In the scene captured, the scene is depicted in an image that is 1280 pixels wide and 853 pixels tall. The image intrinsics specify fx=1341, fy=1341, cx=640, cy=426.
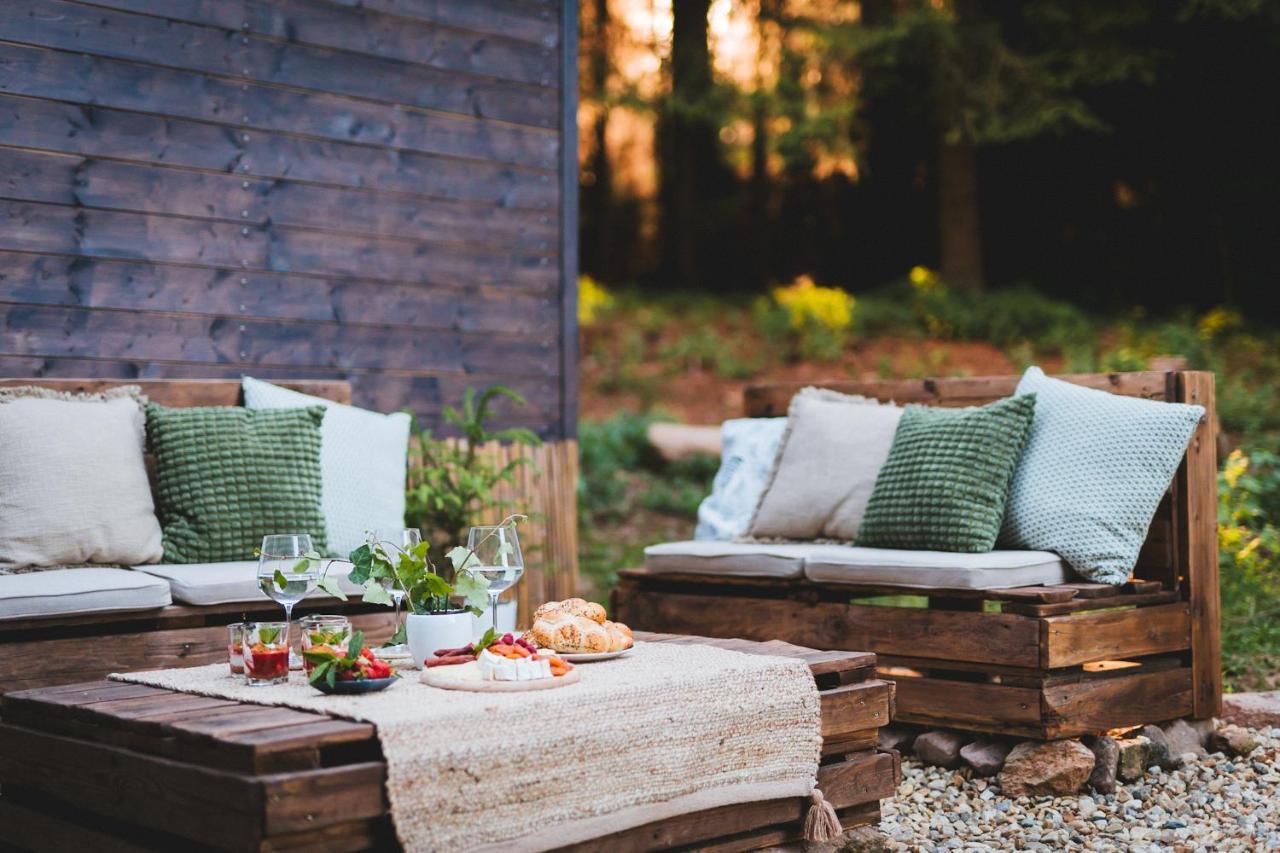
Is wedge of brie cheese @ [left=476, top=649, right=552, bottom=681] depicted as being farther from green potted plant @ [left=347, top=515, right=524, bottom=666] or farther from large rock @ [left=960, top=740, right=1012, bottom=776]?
large rock @ [left=960, top=740, right=1012, bottom=776]

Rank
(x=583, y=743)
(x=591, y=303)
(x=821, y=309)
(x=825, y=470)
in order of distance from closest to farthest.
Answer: (x=583, y=743) → (x=825, y=470) → (x=821, y=309) → (x=591, y=303)

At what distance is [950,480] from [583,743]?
1.90m

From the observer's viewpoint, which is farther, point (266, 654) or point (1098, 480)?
point (1098, 480)

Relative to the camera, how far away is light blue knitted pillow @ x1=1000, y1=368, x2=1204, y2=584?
12.4ft

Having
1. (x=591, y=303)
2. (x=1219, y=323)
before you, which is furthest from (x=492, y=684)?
(x=591, y=303)

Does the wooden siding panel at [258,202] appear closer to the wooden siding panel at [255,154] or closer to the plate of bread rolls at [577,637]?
the wooden siding panel at [255,154]

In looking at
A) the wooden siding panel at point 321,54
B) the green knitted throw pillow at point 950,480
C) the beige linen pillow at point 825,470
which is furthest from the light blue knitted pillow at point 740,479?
the wooden siding panel at point 321,54

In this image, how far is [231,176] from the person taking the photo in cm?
472

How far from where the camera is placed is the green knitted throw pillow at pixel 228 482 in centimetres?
386

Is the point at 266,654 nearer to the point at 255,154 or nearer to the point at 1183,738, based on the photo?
the point at 1183,738

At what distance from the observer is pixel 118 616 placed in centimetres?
339

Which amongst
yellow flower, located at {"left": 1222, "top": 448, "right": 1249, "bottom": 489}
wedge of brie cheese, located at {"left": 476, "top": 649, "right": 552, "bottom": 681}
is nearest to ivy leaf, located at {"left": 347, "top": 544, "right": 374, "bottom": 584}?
wedge of brie cheese, located at {"left": 476, "top": 649, "right": 552, "bottom": 681}

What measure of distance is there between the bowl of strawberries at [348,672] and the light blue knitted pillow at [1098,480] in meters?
2.15

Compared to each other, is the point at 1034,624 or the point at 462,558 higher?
the point at 462,558
